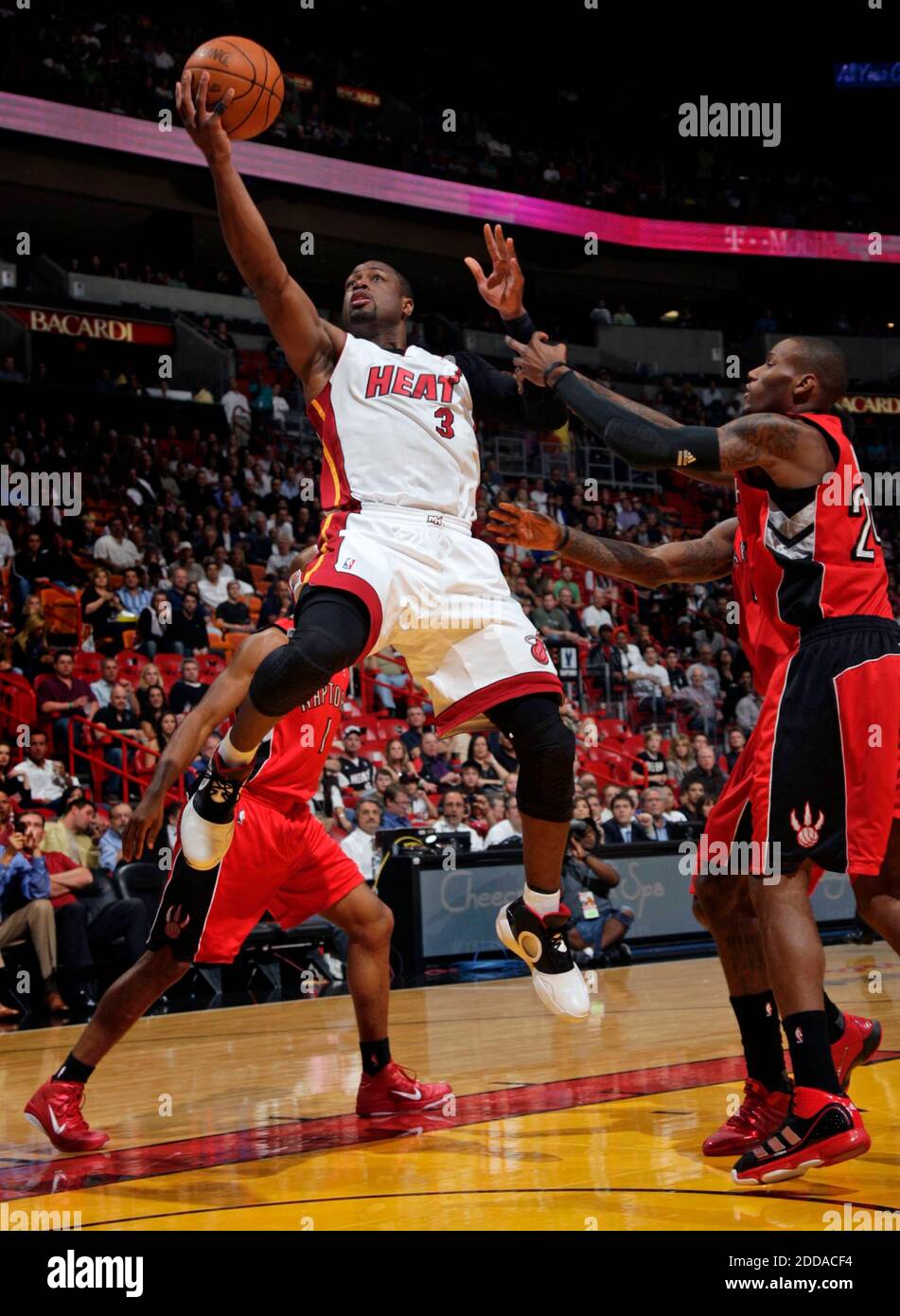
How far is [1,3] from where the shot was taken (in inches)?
800

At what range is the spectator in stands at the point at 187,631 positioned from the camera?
13.7 meters

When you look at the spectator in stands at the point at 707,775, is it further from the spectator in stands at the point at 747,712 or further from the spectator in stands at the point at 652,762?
the spectator in stands at the point at 747,712

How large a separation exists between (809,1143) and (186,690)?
9.48 metres

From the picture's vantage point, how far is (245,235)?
4102 mm

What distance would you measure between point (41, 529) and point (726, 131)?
2028 centimetres

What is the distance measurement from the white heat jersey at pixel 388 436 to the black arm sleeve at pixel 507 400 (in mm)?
218

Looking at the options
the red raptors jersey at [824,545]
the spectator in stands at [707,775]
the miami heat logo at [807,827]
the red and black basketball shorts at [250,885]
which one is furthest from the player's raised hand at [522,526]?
the spectator in stands at [707,775]

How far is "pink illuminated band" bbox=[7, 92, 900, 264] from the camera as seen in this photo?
63.4ft

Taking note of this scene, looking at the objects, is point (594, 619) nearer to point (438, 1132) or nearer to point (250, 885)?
point (250, 885)

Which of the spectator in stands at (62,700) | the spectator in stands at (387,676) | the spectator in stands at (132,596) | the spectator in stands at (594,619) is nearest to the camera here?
the spectator in stands at (62,700)

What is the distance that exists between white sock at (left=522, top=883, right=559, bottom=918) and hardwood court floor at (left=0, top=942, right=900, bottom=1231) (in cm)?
71

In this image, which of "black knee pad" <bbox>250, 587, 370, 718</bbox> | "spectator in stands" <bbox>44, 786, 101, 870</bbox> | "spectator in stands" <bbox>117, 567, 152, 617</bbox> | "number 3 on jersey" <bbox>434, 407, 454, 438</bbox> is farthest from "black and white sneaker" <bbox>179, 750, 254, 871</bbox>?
"spectator in stands" <bbox>117, 567, 152, 617</bbox>
